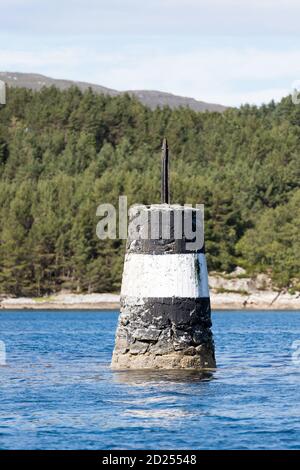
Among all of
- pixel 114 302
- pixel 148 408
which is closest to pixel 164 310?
pixel 148 408

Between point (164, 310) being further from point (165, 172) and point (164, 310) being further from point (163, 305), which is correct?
point (165, 172)

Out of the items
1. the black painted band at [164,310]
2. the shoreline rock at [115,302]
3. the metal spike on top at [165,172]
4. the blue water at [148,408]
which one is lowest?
the shoreline rock at [115,302]

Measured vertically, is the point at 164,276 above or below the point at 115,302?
above

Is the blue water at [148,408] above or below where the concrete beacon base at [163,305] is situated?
below

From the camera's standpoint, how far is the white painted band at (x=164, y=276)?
27.5 metres

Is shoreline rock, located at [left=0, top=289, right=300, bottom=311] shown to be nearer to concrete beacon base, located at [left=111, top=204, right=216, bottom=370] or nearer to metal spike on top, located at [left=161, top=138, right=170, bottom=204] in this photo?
metal spike on top, located at [left=161, top=138, right=170, bottom=204]

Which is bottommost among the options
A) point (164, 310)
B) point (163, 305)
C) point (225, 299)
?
point (225, 299)

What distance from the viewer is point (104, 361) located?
34.6 m

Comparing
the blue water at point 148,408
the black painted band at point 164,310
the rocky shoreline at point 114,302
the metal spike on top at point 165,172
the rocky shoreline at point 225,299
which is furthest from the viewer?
the rocky shoreline at point 225,299

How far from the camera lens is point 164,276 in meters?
27.6

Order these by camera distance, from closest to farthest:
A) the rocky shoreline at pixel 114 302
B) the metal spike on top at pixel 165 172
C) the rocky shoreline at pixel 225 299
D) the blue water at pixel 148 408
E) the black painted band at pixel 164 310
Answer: the blue water at pixel 148 408
the black painted band at pixel 164 310
the metal spike on top at pixel 165 172
the rocky shoreline at pixel 114 302
the rocky shoreline at pixel 225 299

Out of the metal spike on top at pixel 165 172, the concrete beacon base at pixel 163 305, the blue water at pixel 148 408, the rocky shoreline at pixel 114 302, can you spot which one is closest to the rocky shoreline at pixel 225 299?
the rocky shoreline at pixel 114 302

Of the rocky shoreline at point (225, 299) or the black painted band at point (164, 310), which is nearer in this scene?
the black painted band at point (164, 310)

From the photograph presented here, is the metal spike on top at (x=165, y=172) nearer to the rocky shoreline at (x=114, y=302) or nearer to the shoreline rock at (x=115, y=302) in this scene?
the rocky shoreline at (x=114, y=302)
